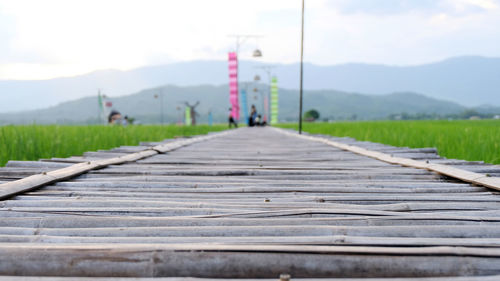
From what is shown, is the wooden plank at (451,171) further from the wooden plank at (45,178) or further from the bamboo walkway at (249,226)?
the wooden plank at (45,178)

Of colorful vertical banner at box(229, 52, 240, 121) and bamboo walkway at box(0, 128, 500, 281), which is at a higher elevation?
colorful vertical banner at box(229, 52, 240, 121)

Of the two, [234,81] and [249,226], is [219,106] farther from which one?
[249,226]

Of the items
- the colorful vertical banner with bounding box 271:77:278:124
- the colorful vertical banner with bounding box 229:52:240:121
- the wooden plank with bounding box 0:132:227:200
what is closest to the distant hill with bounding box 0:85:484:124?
the colorful vertical banner with bounding box 271:77:278:124

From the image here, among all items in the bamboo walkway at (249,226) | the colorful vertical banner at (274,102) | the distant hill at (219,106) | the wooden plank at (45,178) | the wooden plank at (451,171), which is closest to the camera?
the bamboo walkway at (249,226)

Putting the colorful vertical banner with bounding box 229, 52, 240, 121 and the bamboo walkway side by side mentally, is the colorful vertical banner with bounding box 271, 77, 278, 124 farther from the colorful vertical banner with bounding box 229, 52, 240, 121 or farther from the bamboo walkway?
the bamboo walkway

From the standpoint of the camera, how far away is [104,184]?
8.36 feet

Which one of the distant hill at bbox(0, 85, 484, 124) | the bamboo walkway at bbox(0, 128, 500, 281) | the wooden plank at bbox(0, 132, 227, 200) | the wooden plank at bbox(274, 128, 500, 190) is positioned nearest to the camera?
the bamboo walkway at bbox(0, 128, 500, 281)

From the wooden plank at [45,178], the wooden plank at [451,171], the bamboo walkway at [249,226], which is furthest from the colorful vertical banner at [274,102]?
the bamboo walkway at [249,226]

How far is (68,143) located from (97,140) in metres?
0.92

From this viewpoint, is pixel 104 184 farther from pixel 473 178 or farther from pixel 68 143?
pixel 68 143

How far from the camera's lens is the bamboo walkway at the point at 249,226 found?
4.04 feet

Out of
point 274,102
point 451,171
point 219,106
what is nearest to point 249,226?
point 451,171

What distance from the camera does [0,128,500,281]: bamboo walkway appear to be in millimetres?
1230

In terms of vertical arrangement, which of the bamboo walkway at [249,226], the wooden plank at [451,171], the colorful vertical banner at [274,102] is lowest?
the bamboo walkway at [249,226]
